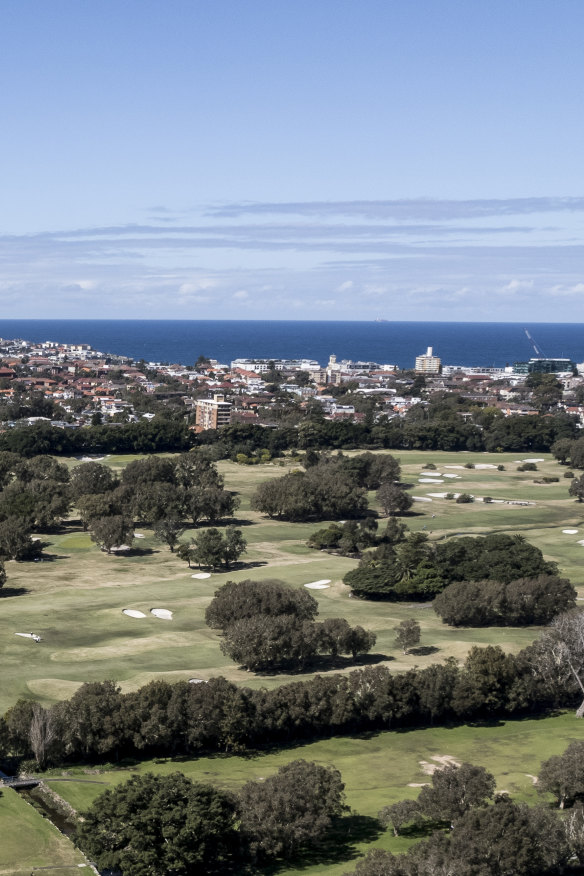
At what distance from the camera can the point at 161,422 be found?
15650 centimetres

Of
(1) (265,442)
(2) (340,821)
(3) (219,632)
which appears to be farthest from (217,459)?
(2) (340,821)

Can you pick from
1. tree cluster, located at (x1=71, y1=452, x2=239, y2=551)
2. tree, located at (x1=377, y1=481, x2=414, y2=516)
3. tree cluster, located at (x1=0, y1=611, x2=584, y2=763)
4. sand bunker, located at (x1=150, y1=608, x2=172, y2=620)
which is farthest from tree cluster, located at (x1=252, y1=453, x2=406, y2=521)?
tree cluster, located at (x1=0, y1=611, x2=584, y2=763)

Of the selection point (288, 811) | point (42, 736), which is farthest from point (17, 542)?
point (288, 811)

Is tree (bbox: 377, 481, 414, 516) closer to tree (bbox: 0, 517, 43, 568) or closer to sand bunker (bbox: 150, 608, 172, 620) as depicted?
tree (bbox: 0, 517, 43, 568)

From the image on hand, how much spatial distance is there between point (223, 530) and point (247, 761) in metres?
54.0

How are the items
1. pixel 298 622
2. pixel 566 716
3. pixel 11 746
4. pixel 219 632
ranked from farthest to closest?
pixel 219 632
pixel 298 622
pixel 566 716
pixel 11 746

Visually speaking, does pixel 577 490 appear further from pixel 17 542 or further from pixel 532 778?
pixel 532 778

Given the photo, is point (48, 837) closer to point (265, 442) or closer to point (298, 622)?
point (298, 622)

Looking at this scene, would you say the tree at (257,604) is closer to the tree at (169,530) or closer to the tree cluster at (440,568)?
the tree cluster at (440,568)

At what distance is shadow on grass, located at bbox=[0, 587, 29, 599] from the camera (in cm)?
7881

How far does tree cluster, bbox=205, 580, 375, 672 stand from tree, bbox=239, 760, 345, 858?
2006 cm

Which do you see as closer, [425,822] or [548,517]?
[425,822]

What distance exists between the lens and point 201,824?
1505 inches

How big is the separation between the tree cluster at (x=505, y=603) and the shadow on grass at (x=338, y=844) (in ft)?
99.4
